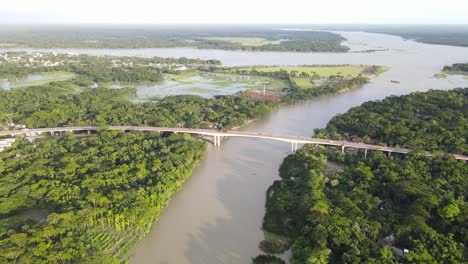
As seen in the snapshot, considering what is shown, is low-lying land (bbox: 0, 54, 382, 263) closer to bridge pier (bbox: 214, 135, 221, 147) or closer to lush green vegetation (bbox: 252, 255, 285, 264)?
lush green vegetation (bbox: 252, 255, 285, 264)

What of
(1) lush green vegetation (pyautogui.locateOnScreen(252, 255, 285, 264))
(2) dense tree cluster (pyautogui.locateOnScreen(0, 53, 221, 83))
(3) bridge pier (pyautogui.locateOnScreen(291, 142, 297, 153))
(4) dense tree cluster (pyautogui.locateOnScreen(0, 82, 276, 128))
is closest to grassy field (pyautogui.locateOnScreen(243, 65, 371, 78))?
(2) dense tree cluster (pyautogui.locateOnScreen(0, 53, 221, 83))

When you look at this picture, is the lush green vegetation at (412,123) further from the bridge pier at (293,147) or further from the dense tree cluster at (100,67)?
the dense tree cluster at (100,67)

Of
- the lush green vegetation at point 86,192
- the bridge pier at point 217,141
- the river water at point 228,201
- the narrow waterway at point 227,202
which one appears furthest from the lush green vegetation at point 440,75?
the lush green vegetation at point 86,192

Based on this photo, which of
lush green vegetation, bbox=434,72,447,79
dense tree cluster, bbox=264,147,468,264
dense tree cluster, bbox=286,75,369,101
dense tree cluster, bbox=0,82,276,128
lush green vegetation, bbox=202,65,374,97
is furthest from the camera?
lush green vegetation, bbox=434,72,447,79

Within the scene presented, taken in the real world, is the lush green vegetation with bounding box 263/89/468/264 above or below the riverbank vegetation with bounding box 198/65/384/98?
below

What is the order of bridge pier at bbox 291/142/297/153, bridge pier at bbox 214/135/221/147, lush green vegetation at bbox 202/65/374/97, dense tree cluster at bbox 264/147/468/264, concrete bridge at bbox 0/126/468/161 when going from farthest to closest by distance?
lush green vegetation at bbox 202/65/374/97, bridge pier at bbox 214/135/221/147, bridge pier at bbox 291/142/297/153, concrete bridge at bbox 0/126/468/161, dense tree cluster at bbox 264/147/468/264

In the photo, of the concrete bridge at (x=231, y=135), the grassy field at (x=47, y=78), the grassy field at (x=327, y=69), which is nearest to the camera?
the concrete bridge at (x=231, y=135)

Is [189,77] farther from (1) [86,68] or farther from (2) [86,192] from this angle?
(2) [86,192]

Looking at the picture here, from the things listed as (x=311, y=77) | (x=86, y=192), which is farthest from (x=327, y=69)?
(x=86, y=192)
